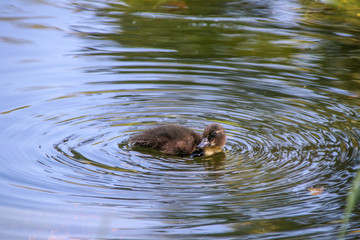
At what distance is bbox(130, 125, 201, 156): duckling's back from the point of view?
6527mm

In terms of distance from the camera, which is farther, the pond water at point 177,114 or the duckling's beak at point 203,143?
the duckling's beak at point 203,143

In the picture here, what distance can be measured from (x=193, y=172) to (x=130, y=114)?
1.84m

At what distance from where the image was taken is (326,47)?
→ 33.2ft

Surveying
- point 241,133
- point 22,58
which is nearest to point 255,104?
point 241,133

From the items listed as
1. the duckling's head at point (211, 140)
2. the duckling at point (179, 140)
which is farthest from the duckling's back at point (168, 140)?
the duckling's head at point (211, 140)

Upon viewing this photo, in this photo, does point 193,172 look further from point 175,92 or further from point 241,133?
point 175,92

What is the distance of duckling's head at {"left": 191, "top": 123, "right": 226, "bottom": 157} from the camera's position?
256 inches

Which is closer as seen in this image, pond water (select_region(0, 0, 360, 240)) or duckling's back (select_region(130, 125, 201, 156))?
pond water (select_region(0, 0, 360, 240))

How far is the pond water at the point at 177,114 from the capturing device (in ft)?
15.7

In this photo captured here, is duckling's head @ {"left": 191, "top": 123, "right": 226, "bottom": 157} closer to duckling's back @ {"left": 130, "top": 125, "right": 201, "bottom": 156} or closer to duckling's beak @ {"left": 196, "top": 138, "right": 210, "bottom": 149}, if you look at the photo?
duckling's beak @ {"left": 196, "top": 138, "right": 210, "bottom": 149}

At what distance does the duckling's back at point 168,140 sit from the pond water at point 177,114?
0.12 metres

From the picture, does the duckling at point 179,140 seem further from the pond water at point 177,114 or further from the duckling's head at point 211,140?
the pond water at point 177,114

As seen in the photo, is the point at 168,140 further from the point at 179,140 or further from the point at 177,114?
the point at 177,114

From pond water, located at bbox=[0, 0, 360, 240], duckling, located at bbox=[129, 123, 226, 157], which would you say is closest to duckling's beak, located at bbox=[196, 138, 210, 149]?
duckling, located at bbox=[129, 123, 226, 157]
